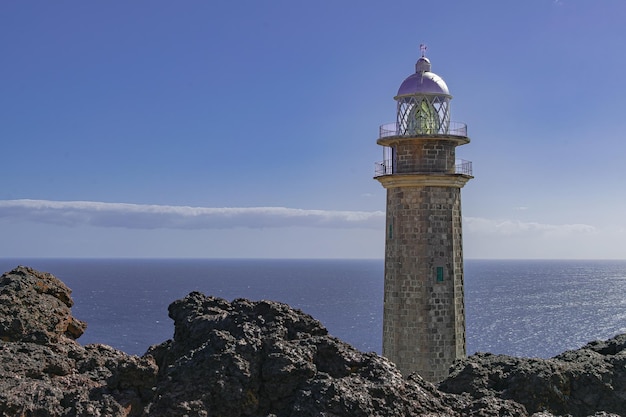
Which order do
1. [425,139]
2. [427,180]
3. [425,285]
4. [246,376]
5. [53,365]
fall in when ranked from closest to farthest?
1. [246,376]
2. [53,365]
3. [425,285]
4. [427,180]
5. [425,139]

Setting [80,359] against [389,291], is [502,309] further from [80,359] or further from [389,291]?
[80,359]

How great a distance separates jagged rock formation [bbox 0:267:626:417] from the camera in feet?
24.8

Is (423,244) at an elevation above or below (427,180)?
below

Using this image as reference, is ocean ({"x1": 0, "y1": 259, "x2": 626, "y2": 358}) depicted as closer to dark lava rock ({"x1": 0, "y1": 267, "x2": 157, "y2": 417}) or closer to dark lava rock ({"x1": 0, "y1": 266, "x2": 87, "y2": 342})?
dark lava rock ({"x1": 0, "y1": 266, "x2": 87, "y2": 342})

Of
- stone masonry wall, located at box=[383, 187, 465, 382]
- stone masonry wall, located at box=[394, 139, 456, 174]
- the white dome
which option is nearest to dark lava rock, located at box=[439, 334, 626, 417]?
stone masonry wall, located at box=[383, 187, 465, 382]

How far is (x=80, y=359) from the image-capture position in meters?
9.88

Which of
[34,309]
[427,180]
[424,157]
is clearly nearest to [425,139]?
[424,157]

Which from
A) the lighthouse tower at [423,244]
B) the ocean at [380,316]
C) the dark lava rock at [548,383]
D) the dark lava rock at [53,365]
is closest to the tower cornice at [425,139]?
the lighthouse tower at [423,244]

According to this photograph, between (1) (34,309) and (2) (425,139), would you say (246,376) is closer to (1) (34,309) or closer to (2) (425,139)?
(1) (34,309)

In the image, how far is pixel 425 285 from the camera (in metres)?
21.3

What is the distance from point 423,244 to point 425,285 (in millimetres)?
1300

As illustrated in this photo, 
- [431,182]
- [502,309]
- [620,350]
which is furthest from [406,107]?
[502,309]

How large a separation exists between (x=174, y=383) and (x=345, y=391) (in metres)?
1.95

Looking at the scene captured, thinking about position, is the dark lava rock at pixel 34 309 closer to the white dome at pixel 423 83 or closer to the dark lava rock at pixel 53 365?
the dark lava rock at pixel 53 365
